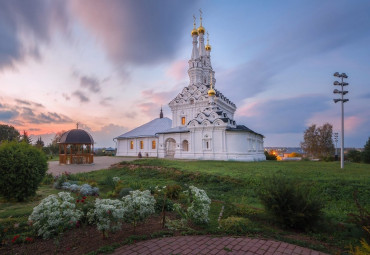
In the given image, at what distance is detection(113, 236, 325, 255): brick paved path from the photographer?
12.8ft

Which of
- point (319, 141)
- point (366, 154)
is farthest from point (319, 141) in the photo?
point (366, 154)

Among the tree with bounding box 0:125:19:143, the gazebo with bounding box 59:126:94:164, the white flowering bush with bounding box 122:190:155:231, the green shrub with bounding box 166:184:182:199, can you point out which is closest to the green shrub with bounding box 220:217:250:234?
the white flowering bush with bounding box 122:190:155:231

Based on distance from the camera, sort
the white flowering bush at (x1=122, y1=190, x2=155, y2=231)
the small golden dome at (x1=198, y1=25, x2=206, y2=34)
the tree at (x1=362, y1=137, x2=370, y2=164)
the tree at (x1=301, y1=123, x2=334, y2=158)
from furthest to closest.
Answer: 1. the tree at (x1=301, y1=123, x2=334, y2=158)
2. the small golden dome at (x1=198, y1=25, x2=206, y2=34)
3. the tree at (x1=362, y1=137, x2=370, y2=164)
4. the white flowering bush at (x1=122, y1=190, x2=155, y2=231)

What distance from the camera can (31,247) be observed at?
4277 mm

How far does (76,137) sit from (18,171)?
1774 centimetres

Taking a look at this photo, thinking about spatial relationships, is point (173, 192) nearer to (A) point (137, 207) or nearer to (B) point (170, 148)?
(A) point (137, 207)

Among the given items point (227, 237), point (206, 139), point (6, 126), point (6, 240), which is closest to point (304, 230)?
point (227, 237)

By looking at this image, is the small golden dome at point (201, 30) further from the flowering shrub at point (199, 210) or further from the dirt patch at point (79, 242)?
the dirt patch at point (79, 242)

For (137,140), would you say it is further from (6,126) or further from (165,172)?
(6,126)

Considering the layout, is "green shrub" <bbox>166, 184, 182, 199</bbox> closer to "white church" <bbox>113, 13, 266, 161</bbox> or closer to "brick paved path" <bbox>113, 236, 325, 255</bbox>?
"brick paved path" <bbox>113, 236, 325, 255</bbox>

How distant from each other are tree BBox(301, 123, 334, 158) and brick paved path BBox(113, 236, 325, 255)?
1907 inches

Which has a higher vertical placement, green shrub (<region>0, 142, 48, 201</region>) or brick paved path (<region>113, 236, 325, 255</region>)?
green shrub (<region>0, 142, 48, 201</region>)

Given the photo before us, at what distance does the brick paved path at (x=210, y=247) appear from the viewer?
3.91 metres

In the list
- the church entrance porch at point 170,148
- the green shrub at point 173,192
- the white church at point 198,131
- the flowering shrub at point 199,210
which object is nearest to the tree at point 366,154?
the white church at point 198,131
